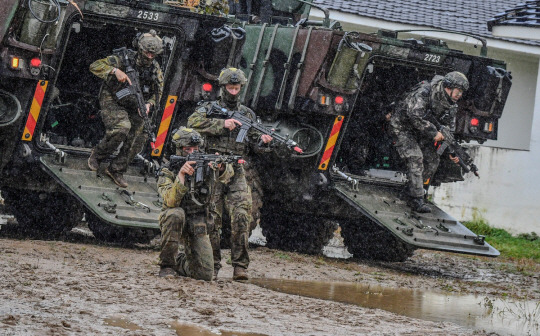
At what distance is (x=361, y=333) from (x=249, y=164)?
478 cm

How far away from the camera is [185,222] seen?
9094 mm

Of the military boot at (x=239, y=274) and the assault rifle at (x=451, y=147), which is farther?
the assault rifle at (x=451, y=147)

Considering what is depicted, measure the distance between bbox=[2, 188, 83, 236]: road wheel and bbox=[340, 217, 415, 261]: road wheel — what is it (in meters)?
3.39

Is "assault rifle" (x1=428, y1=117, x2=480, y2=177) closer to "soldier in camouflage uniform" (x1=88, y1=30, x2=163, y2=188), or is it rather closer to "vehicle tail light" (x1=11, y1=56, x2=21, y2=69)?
"soldier in camouflage uniform" (x1=88, y1=30, x2=163, y2=188)

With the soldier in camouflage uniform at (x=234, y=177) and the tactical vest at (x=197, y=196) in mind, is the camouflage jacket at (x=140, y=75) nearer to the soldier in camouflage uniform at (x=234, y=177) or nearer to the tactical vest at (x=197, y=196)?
the soldier in camouflage uniform at (x=234, y=177)

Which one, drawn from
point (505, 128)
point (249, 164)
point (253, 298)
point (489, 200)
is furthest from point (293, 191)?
point (505, 128)

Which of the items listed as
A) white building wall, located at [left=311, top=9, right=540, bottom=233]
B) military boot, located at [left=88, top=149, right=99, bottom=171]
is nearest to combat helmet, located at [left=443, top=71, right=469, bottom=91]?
military boot, located at [left=88, top=149, right=99, bottom=171]

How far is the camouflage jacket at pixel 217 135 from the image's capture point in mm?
9797

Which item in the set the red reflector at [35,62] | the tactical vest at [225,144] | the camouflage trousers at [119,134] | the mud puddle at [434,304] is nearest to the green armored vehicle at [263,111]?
the red reflector at [35,62]

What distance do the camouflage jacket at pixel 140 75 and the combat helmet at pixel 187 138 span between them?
2.22 m

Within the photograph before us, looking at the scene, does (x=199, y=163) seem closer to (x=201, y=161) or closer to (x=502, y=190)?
(x=201, y=161)

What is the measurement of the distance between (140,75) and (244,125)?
2.04 m

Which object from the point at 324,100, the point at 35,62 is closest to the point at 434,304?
the point at 324,100

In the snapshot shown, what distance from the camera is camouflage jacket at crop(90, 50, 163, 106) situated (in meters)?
11.1
